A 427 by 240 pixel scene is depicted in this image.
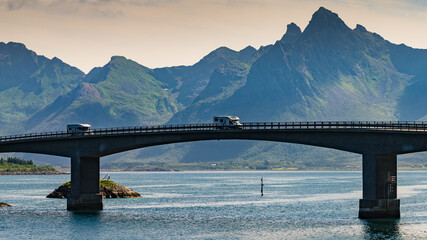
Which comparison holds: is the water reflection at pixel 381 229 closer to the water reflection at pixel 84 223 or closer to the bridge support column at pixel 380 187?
the bridge support column at pixel 380 187

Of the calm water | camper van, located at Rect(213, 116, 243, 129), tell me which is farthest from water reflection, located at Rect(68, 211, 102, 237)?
camper van, located at Rect(213, 116, 243, 129)

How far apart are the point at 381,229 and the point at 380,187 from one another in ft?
22.0

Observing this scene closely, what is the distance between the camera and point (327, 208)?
130500mm

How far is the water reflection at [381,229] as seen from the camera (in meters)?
86.4

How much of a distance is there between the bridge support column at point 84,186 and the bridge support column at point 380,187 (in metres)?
39.1

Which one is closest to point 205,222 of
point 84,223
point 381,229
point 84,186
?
point 84,223

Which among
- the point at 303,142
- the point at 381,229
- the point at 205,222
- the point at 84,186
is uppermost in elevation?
the point at 303,142

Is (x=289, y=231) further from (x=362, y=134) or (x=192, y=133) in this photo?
(x=192, y=133)

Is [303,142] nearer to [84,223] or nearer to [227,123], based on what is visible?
[227,123]

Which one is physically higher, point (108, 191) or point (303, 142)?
point (303, 142)

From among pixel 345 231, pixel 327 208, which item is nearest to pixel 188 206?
pixel 327 208

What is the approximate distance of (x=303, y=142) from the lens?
102688mm

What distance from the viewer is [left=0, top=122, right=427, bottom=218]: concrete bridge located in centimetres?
9612

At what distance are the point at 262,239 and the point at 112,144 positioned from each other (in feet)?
116
